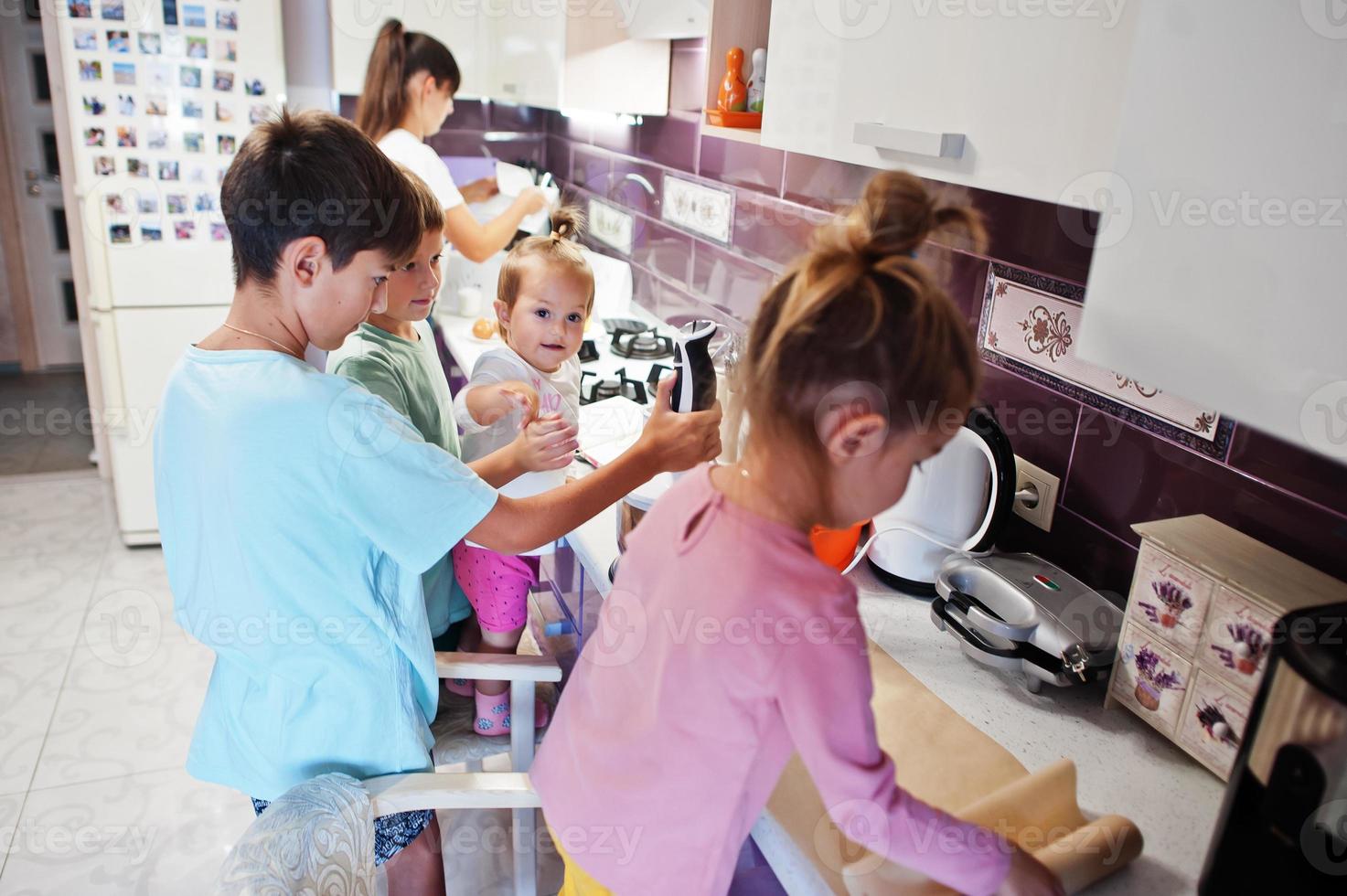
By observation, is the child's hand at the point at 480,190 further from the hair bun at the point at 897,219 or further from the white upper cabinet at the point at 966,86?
the hair bun at the point at 897,219

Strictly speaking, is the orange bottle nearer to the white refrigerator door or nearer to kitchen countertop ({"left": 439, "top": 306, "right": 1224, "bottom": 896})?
kitchen countertop ({"left": 439, "top": 306, "right": 1224, "bottom": 896})

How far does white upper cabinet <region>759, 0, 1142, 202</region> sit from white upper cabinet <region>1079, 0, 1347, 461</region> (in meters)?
0.08

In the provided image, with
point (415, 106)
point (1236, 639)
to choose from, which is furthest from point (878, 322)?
point (415, 106)

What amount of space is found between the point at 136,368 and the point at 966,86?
2.76 m

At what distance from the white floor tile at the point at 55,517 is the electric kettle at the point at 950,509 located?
2.79 metres

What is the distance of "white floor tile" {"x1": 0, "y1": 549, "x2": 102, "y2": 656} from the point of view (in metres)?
2.59

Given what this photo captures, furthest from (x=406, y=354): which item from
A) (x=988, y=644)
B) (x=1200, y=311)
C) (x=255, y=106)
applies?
(x=255, y=106)

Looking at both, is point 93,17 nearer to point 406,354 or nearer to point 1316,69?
point 406,354

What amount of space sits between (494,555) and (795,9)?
921 mm

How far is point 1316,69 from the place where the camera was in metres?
0.62

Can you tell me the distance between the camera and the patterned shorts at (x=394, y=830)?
1194mm

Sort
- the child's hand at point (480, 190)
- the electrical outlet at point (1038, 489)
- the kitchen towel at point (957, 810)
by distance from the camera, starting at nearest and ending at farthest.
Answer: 1. the kitchen towel at point (957, 810)
2. the electrical outlet at point (1038, 489)
3. the child's hand at point (480, 190)

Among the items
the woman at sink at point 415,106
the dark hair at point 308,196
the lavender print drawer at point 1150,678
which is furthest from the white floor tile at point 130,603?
the lavender print drawer at point 1150,678

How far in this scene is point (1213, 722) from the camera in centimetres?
96
